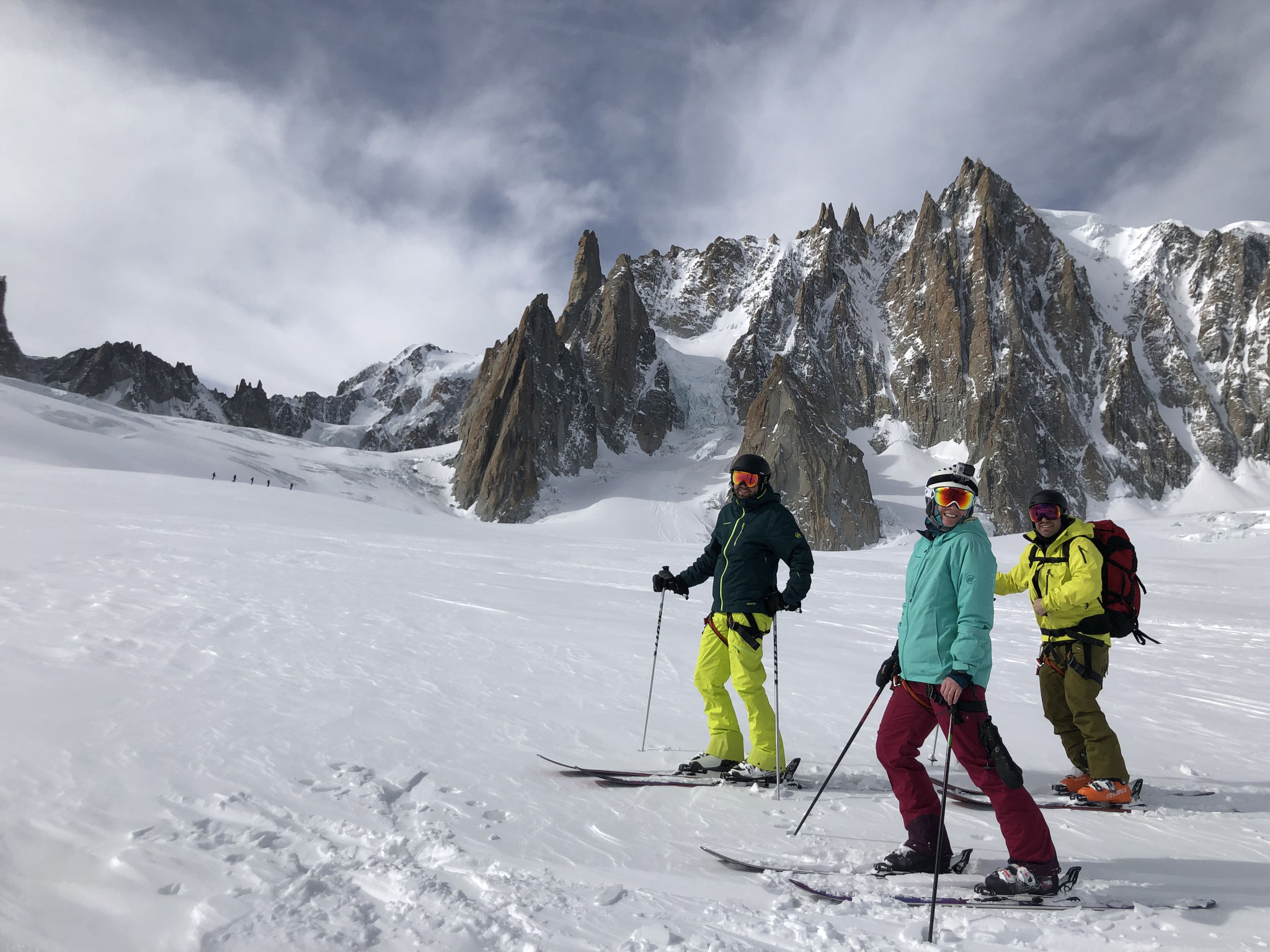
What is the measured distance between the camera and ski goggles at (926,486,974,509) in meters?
3.71

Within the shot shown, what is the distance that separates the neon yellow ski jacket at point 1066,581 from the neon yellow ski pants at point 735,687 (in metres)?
1.94

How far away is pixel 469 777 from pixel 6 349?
17414 centimetres

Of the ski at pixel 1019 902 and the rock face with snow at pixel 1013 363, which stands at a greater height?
the rock face with snow at pixel 1013 363

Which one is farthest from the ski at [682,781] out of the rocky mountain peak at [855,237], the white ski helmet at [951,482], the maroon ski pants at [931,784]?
the rocky mountain peak at [855,237]

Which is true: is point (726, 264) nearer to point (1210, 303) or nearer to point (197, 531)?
point (1210, 303)

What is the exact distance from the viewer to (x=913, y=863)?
11.0 ft

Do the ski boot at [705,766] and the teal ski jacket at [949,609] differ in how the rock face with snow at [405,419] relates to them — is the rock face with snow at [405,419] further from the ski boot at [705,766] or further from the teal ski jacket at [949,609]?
the teal ski jacket at [949,609]

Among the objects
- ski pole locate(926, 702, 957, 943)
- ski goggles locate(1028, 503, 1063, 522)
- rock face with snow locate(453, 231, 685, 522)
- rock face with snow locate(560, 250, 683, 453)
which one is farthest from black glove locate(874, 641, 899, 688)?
rock face with snow locate(560, 250, 683, 453)

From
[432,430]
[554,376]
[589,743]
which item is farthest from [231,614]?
[432,430]

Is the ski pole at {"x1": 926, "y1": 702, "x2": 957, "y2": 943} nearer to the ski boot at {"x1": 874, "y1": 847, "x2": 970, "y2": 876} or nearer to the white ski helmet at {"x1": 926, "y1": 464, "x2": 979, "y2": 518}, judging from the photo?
the ski boot at {"x1": 874, "y1": 847, "x2": 970, "y2": 876}

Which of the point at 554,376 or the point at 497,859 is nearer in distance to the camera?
the point at 497,859

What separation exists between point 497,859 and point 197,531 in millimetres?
15015

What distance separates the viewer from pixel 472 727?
16.6 ft

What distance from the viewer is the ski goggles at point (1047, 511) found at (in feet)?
16.6
